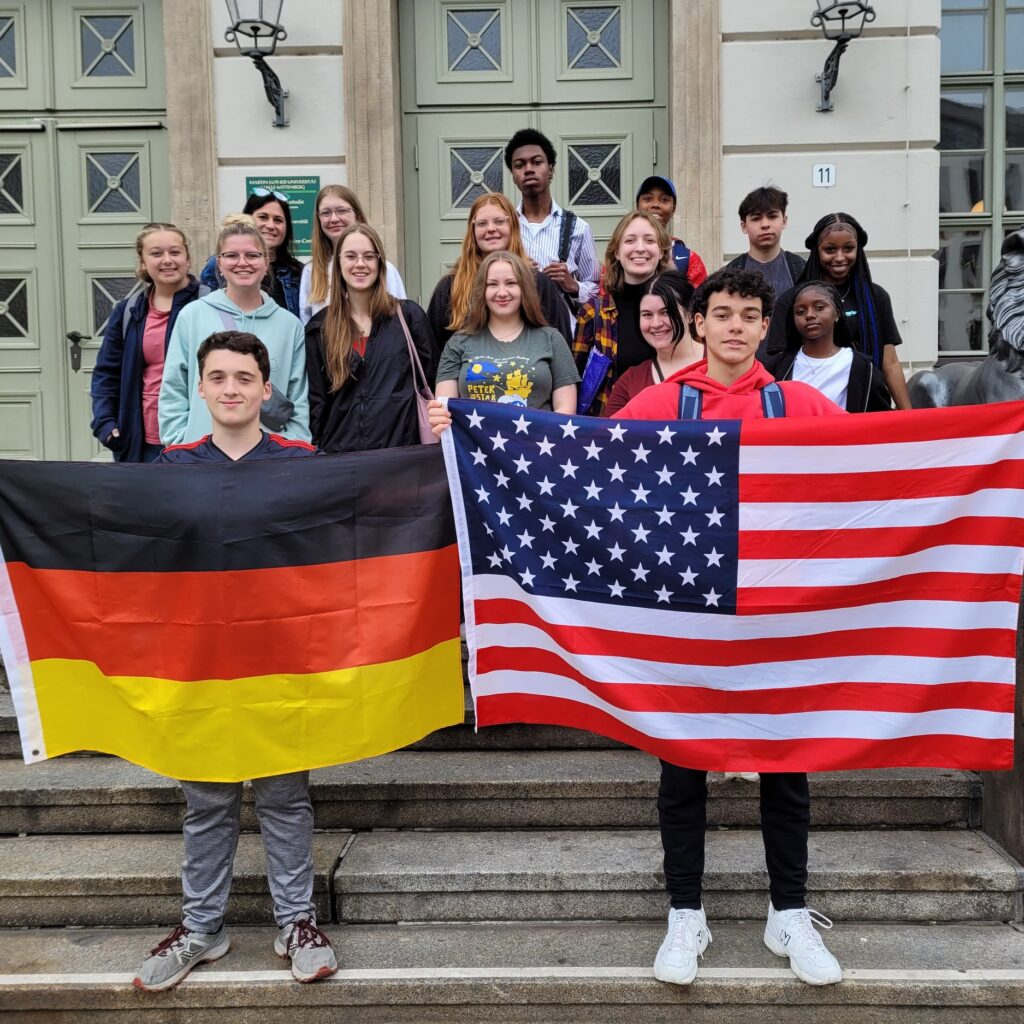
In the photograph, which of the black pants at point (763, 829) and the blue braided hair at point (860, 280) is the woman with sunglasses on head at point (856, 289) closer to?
the blue braided hair at point (860, 280)

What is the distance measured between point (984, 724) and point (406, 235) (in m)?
5.86

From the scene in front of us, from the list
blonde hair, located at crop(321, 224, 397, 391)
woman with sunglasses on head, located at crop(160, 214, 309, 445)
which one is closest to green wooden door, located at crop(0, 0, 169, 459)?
woman with sunglasses on head, located at crop(160, 214, 309, 445)

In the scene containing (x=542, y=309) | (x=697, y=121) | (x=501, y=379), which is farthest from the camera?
(x=697, y=121)

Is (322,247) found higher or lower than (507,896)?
higher

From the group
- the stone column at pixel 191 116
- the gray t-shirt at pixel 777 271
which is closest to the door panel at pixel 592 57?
the stone column at pixel 191 116

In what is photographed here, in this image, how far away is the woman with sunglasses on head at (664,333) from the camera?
442 centimetres

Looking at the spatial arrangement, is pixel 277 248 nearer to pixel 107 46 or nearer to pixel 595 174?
pixel 595 174

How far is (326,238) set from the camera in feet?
17.2

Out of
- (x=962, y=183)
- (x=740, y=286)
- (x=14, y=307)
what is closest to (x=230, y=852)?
(x=740, y=286)

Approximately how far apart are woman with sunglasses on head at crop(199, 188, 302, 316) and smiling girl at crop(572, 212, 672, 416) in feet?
5.31

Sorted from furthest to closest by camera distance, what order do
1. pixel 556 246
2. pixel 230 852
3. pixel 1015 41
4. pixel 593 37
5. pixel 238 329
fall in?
pixel 1015 41 → pixel 593 37 → pixel 556 246 → pixel 238 329 → pixel 230 852

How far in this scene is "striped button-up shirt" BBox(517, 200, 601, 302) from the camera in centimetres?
550

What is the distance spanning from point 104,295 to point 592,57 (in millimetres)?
4144

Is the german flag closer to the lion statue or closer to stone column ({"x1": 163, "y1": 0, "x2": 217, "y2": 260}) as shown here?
the lion statue
